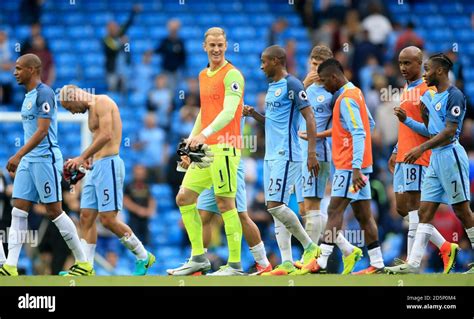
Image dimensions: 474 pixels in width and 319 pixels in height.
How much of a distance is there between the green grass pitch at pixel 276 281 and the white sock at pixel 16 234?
1.20 meters

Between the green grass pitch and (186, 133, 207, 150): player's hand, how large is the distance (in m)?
1.37

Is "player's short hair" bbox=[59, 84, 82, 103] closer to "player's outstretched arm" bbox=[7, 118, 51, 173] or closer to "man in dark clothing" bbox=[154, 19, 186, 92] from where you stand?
"player's outstretched arm" bbox=[7, 118, 51, 173]

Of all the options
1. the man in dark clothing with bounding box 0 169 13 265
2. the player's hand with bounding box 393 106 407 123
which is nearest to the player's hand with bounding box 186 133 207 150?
the player's hand with bounding box 393 106 407 123

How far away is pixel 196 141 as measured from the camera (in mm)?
14383

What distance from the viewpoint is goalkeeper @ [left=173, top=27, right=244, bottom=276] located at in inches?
581

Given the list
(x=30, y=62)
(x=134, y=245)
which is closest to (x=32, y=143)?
(x=30, y=62)

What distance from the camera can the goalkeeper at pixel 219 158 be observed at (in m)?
14.8

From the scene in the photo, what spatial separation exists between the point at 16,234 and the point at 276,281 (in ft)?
10.3

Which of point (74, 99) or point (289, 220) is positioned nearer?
point (289, 220)

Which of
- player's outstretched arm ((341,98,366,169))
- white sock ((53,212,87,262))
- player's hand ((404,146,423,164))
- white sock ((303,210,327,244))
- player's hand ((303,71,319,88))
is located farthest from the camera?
player's hand ((303,71,319,88))

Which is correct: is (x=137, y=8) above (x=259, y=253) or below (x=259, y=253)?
above

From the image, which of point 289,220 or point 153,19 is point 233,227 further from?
point 153,19
